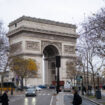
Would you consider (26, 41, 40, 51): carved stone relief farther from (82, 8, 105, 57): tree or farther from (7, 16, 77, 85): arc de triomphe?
(82, 8, 105, 57): tree

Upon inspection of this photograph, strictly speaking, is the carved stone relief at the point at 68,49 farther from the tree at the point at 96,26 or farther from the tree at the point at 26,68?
the tree at the point at 96,26

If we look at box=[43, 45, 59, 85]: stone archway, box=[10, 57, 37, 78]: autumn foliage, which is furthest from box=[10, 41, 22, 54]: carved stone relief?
box=[43, 45, 59, 85]: stone archway

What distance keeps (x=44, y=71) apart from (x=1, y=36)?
44473mm

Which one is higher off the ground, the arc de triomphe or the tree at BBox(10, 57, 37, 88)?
the arc de triomphe

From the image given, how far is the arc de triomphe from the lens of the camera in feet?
262

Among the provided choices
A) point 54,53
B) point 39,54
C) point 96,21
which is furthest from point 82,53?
point 54,53

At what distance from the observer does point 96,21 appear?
24.5m

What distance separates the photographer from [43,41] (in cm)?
8381

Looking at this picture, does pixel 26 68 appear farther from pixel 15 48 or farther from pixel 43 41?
pixel 15 48

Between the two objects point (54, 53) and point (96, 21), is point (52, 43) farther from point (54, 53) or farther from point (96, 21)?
point (96, 21)

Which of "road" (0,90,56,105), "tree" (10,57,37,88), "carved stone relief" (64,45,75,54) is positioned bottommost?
"road" (0,90,56,105)

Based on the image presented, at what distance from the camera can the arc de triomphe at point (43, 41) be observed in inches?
3143

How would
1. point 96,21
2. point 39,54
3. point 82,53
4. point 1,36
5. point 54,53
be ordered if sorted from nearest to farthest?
point 96,21, point 1,36, point 82,53, point 39,54, point 54,53

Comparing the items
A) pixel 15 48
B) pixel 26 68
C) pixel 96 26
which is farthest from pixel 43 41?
pixel 96 26
